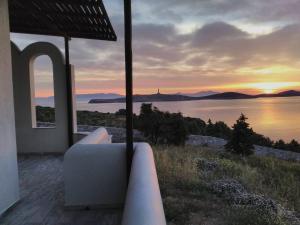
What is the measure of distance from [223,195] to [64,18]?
4363 millimetres

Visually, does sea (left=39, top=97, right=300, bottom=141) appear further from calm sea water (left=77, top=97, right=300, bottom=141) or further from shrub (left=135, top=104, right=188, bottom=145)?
shrub (left=135, top=104, right=188, bottom=145)

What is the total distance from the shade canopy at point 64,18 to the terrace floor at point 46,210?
298 centimetres

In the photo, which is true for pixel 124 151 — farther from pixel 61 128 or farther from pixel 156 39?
pixel 156 39

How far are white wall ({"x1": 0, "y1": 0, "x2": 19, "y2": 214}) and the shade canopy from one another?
1019 millimetres

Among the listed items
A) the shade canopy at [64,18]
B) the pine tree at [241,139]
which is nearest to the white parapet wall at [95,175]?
the shade canopy at [64,18]

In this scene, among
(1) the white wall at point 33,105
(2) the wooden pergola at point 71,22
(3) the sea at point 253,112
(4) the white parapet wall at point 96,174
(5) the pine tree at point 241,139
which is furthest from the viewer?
(3) the sea at point 253,112

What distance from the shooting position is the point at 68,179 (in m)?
4.15

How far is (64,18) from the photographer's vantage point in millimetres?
5785

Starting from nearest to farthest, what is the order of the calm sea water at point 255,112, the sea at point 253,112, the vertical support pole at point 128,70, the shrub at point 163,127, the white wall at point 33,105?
the vertical support pole at point 128,70, the white wall at point 33,105, the shrub at point 163,127, the sea at point 253,112, the calm sea water at point 255,112

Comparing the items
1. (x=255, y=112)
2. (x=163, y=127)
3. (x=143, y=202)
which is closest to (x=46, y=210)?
(x=143, y=202)

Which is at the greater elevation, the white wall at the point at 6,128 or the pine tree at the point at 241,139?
the white wall at the point at 6,128

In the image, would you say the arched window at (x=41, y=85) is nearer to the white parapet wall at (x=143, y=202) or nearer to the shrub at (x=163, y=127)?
the shrub at (x=163, y=127)

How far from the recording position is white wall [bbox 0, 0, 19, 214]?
12.6 ft

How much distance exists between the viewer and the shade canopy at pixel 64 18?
4805 mm
